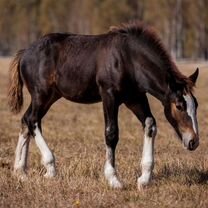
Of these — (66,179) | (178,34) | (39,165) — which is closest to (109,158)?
(66,179)

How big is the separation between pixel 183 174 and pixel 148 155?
2.39 feet

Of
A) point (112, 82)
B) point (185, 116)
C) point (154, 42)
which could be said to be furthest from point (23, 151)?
point (185, 116)

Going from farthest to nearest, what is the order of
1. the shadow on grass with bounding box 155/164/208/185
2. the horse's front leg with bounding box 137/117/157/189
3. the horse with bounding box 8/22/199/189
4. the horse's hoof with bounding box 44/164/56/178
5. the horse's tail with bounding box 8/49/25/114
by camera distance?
the horse's tail with bounding box 8/49/25/114 → the horse's hoof with bounding box 44/164/56/178 → the shadow on grass with bounding box 155/164/208/185 → the horse's front leg with bounding box 137/117/157/189 → the horse with bounding box 8/22/199/189

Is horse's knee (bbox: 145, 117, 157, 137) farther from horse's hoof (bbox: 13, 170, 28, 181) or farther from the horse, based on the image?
horse's hoof (bbox: 13, 170, 28, 181)

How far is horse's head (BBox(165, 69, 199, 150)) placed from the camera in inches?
273

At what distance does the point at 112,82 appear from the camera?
7.45 meters

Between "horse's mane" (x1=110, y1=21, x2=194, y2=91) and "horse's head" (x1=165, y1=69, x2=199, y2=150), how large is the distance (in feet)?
0.32

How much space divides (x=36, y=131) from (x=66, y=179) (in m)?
1.12

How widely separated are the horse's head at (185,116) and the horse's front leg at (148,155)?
0.60 meters

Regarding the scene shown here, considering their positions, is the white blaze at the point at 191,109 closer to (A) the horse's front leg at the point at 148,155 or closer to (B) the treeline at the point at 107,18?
(A) the horse's front leg at the point at 148,155

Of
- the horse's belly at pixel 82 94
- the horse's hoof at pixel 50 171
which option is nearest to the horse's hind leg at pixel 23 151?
the horse's hoof at pixel 50 171

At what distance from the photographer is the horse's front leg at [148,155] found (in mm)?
7415

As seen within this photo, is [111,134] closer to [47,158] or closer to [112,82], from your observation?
[112,82]

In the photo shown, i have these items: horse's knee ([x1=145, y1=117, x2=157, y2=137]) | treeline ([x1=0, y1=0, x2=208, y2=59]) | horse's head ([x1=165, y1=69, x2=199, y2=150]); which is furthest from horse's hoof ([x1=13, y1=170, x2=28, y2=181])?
treeline ([x1=0, y1=0, x2=208, y2=59])
